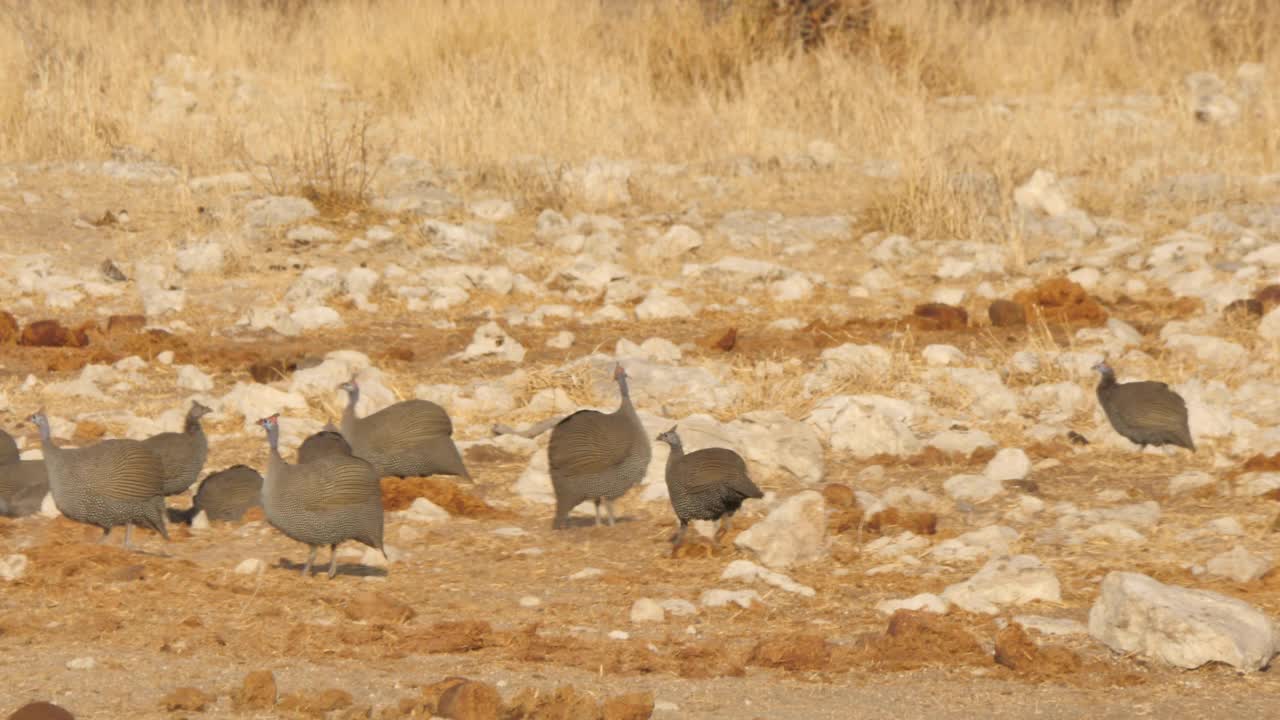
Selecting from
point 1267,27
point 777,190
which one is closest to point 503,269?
point 777,190

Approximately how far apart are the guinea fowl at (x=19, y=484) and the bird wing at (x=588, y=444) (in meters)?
1.66

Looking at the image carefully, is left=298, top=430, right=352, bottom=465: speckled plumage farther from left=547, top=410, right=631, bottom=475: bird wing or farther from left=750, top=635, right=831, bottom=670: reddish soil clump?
left=750, top=635, right=831, bottom=670: reddish soil clump

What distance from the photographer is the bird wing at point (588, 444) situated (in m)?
5.77

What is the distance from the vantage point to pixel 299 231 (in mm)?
10758

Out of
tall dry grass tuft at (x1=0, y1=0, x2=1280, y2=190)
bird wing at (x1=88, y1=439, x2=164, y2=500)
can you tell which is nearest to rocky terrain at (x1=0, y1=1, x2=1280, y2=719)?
tall dry grass tuft at (x1=0, y1=0, x2=1280, y2=190)

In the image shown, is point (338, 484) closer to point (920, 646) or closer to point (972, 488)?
point (920, 646)

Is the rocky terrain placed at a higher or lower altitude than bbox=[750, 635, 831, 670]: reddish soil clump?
lower

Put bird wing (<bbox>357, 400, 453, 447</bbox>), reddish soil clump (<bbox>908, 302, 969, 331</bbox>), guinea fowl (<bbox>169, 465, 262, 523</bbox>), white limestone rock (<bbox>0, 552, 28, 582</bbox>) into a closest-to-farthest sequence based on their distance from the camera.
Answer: white limestone rock (<bbox>0, 552, 28, 582</bbox>)
guinea fowl (<bbox>169, 465, 262, 523</bbox>)
bird wing (<bbox>357, 400, 453, 447</bbox>)
reddish soil clump (<bbox>908, 302, 969, 331</bbox>)

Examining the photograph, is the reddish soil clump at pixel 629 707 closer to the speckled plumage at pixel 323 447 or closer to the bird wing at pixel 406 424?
the speckled plumage at pixel 323 447

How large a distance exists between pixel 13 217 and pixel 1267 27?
10724 mm

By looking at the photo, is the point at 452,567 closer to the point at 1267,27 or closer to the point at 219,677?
the point at 219,677

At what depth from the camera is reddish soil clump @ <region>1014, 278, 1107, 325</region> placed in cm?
915

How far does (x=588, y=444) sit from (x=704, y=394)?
174 centimetres

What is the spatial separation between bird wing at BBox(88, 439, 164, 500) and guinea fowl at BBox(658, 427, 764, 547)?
1553mm
